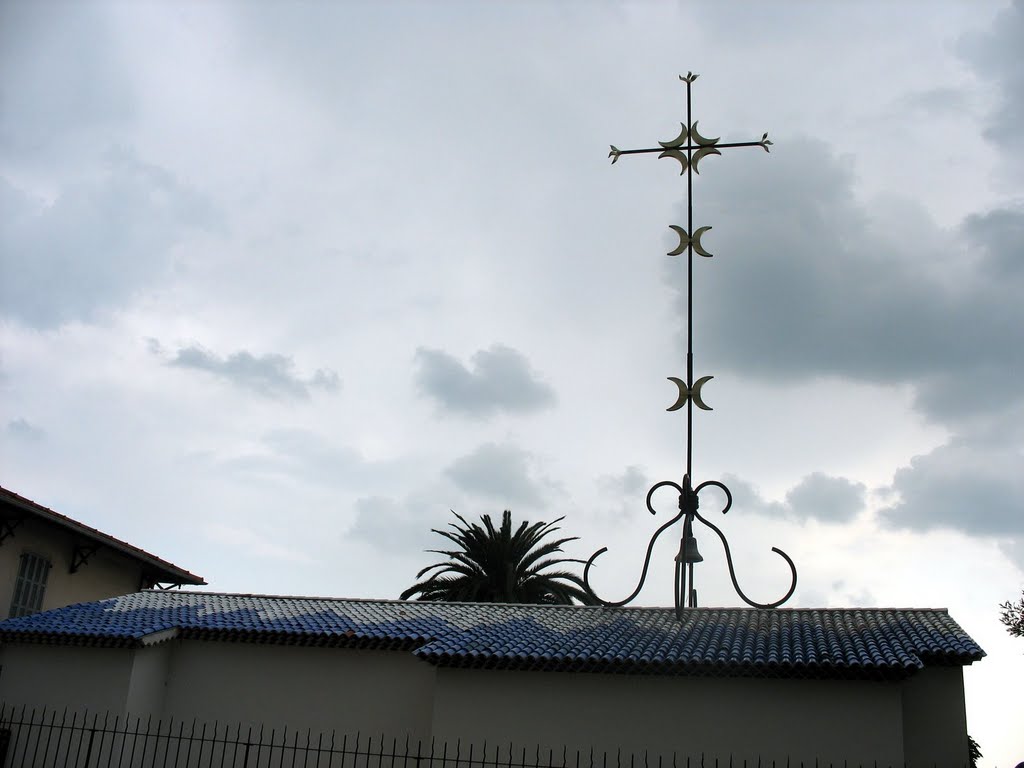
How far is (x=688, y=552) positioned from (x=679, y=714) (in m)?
4.63

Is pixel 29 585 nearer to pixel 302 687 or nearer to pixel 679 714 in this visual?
pixel 302 687

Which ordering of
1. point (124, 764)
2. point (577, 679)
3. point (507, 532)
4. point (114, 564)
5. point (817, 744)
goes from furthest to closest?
point (507, 532) → point (114, 564) → point (124, 764) → point (577, 679) → point (817, 744)

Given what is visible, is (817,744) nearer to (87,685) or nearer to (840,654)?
(840,654)

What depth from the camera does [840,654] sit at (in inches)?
592

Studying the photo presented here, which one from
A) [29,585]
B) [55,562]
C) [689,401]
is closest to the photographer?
[689,401]

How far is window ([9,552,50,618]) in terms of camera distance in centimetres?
2130

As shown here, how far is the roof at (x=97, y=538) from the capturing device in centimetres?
2041

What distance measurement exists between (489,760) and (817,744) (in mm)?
→ 4846

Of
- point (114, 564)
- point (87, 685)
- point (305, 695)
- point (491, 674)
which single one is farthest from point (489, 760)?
point (114, 564)

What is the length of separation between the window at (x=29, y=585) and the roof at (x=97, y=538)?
3.00ft

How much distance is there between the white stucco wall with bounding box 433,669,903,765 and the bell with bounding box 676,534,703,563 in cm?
428

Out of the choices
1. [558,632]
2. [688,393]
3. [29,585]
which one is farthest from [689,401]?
[29,585]

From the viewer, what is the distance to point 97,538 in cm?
2314

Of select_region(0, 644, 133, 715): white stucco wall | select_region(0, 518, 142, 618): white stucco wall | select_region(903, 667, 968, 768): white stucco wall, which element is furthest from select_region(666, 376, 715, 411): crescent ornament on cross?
select_region(0, 518, 142, 618): white stucco wall
